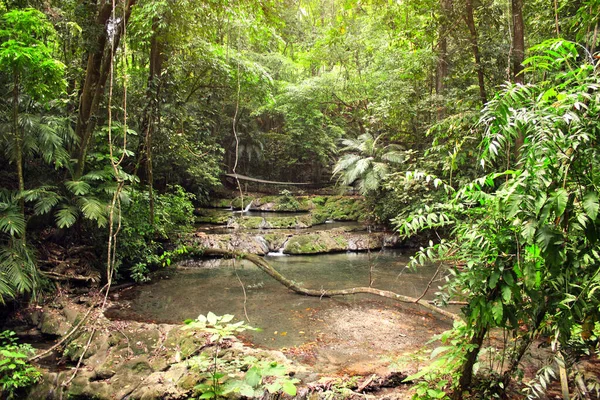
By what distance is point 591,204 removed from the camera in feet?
4.70

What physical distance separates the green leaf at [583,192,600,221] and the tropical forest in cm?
2

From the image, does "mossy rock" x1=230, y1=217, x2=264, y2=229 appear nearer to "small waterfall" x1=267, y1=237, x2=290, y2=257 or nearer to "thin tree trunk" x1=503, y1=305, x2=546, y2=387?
"small waterfall" x1=267, y1=237, x2=290, y2=257

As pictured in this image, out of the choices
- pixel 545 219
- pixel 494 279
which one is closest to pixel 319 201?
pixel 494 279

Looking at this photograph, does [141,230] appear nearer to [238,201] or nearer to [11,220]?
[11,220]

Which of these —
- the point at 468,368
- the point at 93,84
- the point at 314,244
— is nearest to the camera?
the point at 468,368

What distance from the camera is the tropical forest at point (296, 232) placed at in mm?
1792

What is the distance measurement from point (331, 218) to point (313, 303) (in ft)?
24.7

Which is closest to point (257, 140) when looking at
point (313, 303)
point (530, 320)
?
point (313, 303)

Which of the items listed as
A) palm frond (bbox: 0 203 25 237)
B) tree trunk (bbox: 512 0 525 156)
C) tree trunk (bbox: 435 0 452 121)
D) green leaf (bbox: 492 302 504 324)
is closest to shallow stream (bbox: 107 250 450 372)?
palm frond (bbox: 0 203 25 237)

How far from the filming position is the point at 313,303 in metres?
5.96

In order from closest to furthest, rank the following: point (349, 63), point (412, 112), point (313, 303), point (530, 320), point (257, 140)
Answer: point (530, 320)
point (313, 303)
point (412, 112)
point (349, 63)
point (257, 140)

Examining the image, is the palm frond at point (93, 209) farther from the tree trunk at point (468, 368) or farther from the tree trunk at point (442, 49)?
the tree trunk at point (442, 49)

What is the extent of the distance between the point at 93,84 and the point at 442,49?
24.6 feet

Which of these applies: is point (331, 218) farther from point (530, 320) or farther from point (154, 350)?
point (530, 320)
